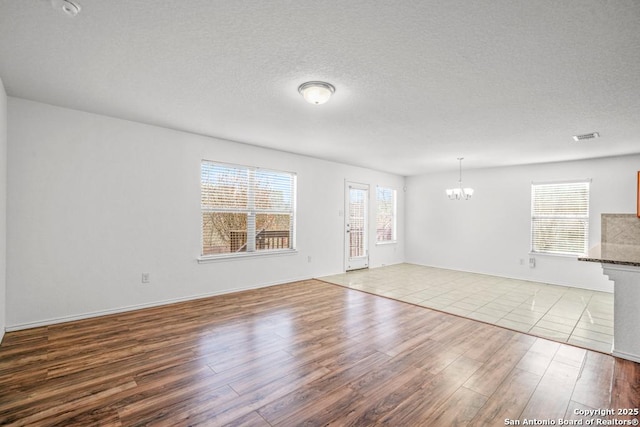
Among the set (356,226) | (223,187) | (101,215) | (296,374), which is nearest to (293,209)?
(223,187)

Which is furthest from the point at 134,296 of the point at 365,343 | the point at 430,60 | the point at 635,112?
the point at 635,112

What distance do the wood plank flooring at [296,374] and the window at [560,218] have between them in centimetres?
371

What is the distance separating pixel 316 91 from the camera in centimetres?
273

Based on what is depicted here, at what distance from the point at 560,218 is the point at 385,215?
12.0ft

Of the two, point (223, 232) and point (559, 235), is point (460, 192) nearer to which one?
point (559, 235)

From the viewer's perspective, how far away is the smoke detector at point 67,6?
169 cm

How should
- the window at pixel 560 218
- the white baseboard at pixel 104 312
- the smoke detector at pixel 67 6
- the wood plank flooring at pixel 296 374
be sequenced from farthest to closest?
the window at pixel 560 218
the white baseboard at pixel 104 312
the wood plank flooring at pixel 296 374
the smoke detector at pixel 67 6

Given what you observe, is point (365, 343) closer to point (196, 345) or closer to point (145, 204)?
point (196, 345)

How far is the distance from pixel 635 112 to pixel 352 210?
15.5 feet

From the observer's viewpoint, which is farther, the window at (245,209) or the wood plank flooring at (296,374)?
the window at (245,209)

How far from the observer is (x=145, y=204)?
13.1ft

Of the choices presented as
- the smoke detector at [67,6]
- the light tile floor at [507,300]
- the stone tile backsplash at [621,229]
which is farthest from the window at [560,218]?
the smoke detector at [67,6]

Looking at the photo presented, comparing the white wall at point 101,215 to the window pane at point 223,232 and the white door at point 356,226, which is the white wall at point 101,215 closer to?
the window pane at point 223,232

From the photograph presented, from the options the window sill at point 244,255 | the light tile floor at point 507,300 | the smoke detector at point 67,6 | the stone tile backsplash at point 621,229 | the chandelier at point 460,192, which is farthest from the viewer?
the chandelier at point 460,192
